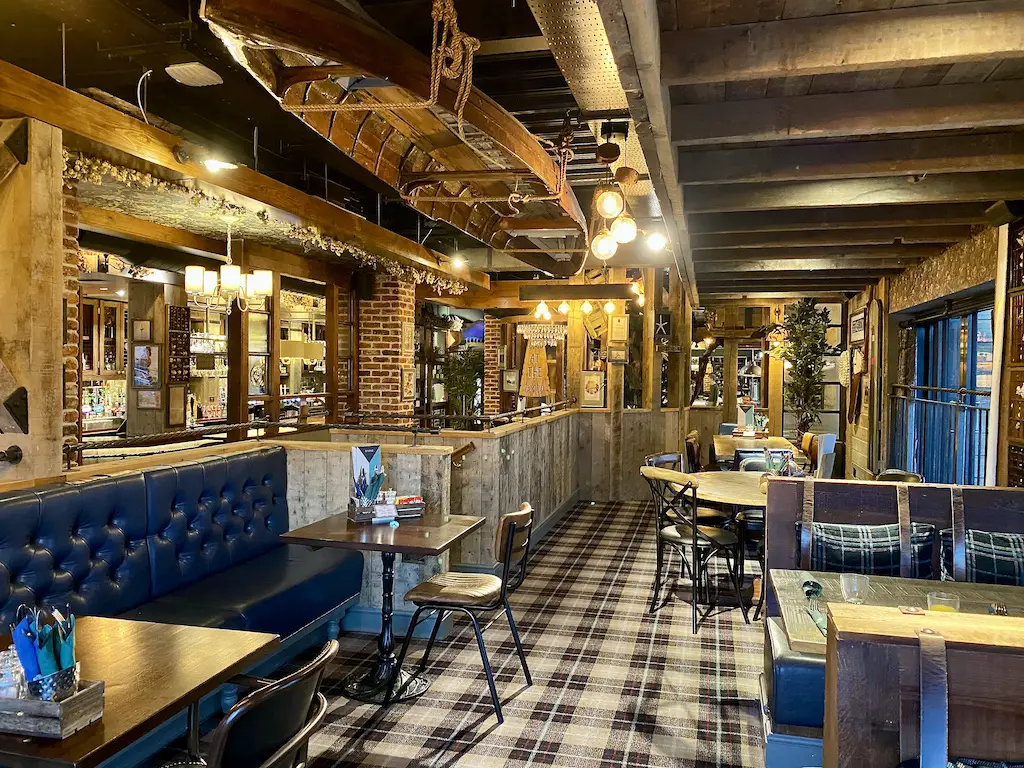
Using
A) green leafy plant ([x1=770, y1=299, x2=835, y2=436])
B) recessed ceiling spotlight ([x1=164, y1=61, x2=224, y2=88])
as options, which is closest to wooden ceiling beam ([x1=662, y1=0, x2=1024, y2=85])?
recessed ceiling spotlight ([x1=164, y1=61, x2=224, y2=88])

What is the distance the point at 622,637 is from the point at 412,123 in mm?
3224

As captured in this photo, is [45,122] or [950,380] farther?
[950,380]

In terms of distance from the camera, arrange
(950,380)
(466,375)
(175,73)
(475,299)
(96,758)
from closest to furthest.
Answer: (96,758) → (175,73) → (950,380) → (475,299) → (466,375)

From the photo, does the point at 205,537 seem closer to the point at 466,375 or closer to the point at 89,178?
the point at 89,178

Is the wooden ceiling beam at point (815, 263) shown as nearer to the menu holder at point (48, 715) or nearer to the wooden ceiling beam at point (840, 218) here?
the wooden ceiling beam at point (840, 218)

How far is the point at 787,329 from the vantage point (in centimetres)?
1131

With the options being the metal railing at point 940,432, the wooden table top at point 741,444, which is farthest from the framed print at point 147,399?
the metal railing at point 940,432

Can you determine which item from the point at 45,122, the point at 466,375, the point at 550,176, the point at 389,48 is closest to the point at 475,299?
the point at 466,375

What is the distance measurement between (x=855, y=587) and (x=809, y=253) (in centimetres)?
436

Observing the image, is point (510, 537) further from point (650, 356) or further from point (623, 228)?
point (650, 356)

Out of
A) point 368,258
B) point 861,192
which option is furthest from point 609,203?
point 368,258

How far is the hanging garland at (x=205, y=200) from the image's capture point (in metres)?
3.63

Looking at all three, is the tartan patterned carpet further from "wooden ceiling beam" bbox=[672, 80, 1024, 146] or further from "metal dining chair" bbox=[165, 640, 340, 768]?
"wooden ceiling beam" bbox=[672, 80, 1024, 146]

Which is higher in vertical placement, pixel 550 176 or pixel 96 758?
pixel 550 176
